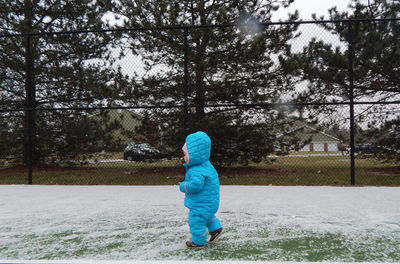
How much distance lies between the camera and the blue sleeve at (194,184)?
8.59 feet

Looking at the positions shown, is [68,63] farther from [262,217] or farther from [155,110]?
[262,217]

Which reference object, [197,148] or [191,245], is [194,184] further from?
[191,245]

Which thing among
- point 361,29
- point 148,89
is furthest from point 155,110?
point 361,29

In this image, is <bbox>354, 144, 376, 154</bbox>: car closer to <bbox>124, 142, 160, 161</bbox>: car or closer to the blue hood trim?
<bbox>124, 142, 160, 161</bbox>: car

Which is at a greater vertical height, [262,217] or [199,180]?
[199,180]

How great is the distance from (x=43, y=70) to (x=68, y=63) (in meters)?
0.77

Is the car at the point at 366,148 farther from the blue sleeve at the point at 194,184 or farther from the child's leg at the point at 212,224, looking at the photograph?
the blue sleeve at the point at 194,184

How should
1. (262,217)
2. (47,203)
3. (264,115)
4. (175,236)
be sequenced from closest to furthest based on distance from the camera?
(175,236), (262,217), (47,203), (264,115)

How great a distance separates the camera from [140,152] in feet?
29.8

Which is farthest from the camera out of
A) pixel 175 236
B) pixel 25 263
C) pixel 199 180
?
pixel 175 236

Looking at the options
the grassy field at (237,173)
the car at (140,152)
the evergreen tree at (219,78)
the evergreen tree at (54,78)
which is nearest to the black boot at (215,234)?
the grassy field at (237,173)

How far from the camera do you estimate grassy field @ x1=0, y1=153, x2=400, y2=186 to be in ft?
24.7

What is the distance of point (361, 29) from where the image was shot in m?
8.06

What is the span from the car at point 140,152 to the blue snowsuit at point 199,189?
20.5 ft
